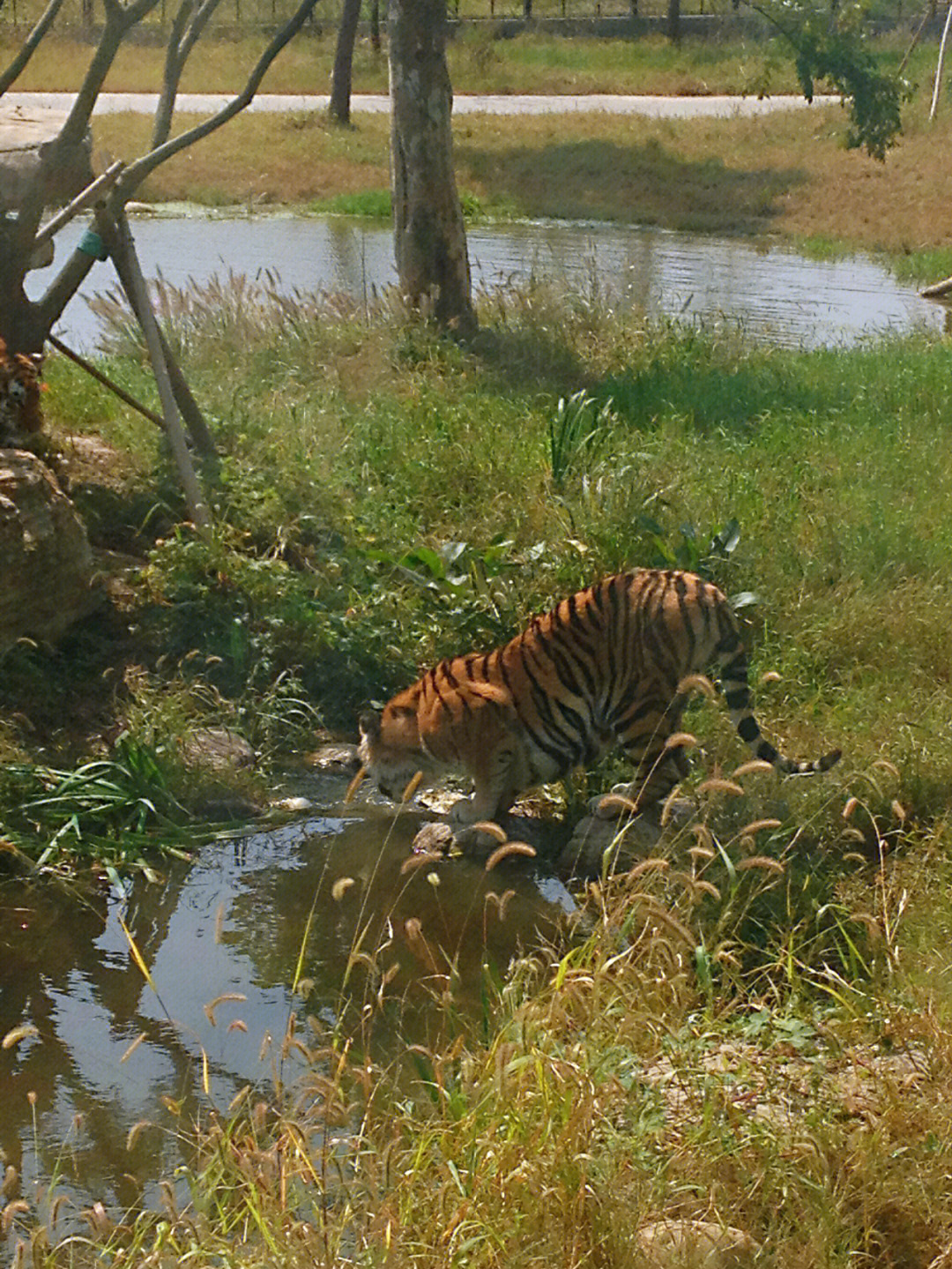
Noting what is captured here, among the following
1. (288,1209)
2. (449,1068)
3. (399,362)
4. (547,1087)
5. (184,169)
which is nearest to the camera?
(288,1209)

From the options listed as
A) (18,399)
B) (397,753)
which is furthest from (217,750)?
(18,399)

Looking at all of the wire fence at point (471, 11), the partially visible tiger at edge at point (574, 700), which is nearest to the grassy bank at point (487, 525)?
the partially visible tiger at edge at point (574, 700)

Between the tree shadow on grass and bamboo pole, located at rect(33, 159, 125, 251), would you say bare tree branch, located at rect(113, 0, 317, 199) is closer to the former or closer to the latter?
bamboo pole, located at rect(33, 159, 125, 251)

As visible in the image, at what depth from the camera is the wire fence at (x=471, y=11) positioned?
→ 32.4 metres

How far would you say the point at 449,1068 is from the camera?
3.90m

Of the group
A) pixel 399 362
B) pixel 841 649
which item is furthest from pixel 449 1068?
pixel 399 362

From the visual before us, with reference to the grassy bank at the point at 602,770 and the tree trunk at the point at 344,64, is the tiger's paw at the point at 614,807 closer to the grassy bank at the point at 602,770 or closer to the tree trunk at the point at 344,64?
the grassy bank at the point at 602,770

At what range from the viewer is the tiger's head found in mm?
6180

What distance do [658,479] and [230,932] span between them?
3974mm

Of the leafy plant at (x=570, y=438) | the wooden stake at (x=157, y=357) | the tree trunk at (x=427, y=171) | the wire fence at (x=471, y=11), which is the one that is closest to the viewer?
the wooden stake at (x=157, y=357)

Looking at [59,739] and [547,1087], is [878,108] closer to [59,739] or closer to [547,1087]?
[59,739]

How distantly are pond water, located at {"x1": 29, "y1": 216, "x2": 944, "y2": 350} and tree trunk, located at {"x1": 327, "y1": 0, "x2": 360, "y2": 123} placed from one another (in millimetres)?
6119

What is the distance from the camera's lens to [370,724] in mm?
6062

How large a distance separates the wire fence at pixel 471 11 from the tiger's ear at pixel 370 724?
26.3 metres
